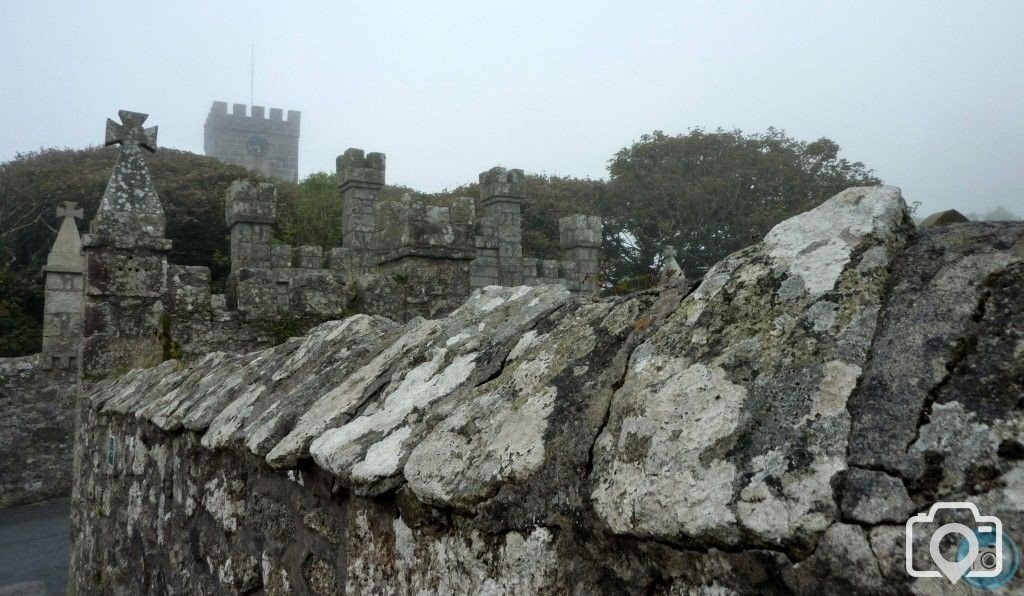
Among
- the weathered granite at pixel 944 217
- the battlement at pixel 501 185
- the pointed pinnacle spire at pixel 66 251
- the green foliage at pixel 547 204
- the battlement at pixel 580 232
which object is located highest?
the green foliage at pixel 547 204

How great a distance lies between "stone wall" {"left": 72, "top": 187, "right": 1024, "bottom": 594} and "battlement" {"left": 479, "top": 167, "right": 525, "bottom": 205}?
12.7 metres

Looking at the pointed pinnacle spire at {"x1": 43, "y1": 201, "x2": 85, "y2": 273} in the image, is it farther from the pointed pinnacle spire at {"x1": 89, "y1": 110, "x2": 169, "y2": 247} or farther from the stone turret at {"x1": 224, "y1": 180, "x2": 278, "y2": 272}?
the pointed pinnacle spire at {"x1": 89, "y1": 110, "x2": 169, "y2": 247}

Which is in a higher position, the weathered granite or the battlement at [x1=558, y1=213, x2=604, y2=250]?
the battlement at [x1=558, y1=213, x2=604, y2=250]

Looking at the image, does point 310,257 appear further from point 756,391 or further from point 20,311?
point 756,391

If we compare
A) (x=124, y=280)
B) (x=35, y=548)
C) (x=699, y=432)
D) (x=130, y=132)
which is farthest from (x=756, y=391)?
(x=35, y=548)

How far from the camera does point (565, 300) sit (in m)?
1.71

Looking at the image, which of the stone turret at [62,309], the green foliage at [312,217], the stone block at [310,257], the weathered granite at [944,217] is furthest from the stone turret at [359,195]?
the weathered granite at [944,217]

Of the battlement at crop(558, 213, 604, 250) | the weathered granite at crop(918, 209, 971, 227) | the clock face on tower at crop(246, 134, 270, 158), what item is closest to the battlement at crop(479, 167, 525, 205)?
the battlement at crop(558, 213, 604, 250)

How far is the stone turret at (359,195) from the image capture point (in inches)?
531

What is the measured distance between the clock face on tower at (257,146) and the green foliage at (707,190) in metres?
28.6

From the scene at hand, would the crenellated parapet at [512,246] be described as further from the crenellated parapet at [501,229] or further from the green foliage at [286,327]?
the green foliage at [286,327]

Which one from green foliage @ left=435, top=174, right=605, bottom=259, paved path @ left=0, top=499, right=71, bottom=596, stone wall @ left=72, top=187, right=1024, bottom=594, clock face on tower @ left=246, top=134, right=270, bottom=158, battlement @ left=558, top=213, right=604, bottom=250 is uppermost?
clock face on tower @ left=246, top=134, right=270, bottom=158

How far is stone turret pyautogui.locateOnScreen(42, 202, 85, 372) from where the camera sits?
12.3 metres

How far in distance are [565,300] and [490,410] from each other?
0.40m
